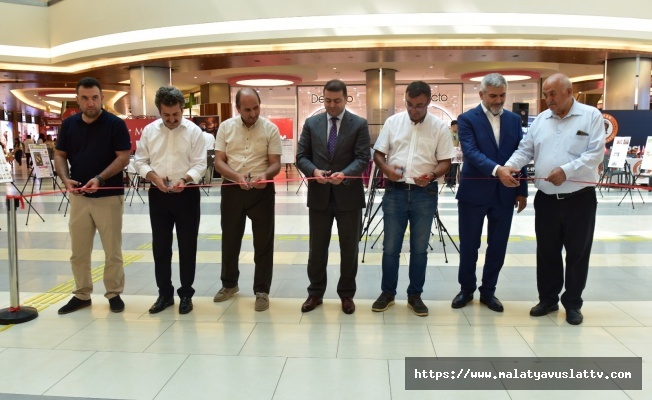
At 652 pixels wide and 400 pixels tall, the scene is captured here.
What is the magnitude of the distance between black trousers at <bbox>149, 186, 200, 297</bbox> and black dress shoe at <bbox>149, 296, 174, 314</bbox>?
0.04 metres

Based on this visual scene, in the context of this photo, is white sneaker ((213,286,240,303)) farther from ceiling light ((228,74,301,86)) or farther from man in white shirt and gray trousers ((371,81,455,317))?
ceiling light ((228,74,301,86))

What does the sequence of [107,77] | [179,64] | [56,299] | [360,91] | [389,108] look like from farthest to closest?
[360,91] → [389,108] → [107,77] → [179,64] → [56,299]

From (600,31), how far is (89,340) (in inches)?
508

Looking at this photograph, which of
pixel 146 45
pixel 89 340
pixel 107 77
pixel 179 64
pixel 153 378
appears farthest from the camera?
pixel 107 77

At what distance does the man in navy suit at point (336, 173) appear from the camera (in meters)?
3.62

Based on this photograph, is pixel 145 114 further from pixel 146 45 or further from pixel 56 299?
pixel 56 299

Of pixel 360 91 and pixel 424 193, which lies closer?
pixel 424 193

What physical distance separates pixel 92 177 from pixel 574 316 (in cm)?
361

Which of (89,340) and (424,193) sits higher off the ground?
(424,193)

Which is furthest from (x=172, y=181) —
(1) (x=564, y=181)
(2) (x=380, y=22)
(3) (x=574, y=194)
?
(2) (x=380, y=22)

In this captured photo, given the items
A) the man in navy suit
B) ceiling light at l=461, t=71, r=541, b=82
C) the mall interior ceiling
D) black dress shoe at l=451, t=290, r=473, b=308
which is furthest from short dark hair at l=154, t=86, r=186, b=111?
ceiling light at l=461, t=71, r=541, b=82

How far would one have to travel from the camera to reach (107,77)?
1677 cm

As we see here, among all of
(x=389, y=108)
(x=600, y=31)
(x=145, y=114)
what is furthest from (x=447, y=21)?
(x=145, y=114)

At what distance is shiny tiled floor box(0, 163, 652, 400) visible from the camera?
2613 millimetres
